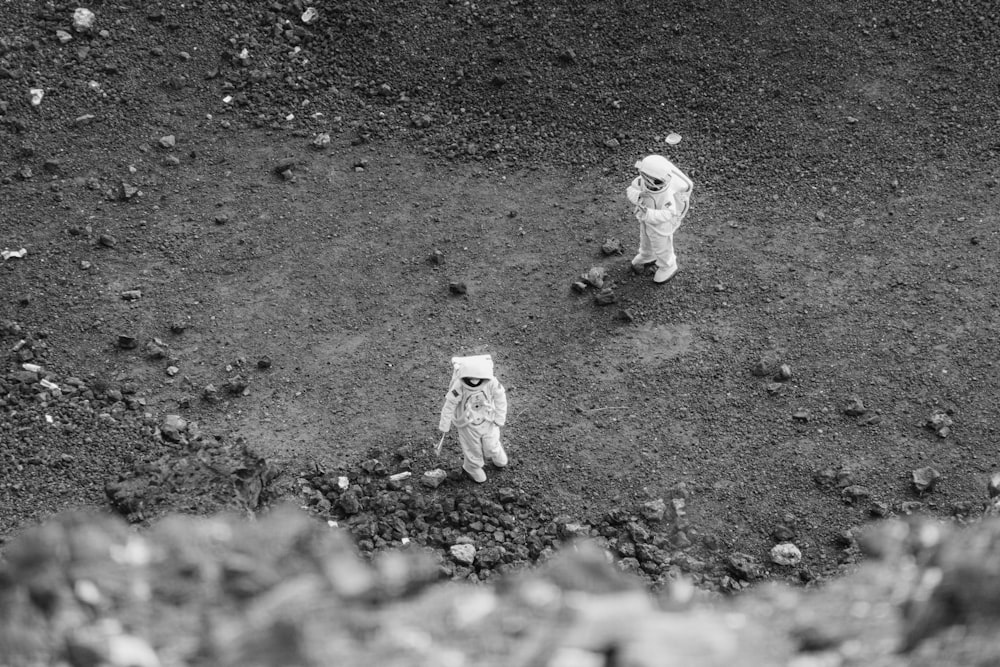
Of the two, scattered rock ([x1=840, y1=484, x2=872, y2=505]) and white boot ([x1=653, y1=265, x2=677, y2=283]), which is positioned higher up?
white boot ([x1=653, y1=265, x2=677, y2=283])

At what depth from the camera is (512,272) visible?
12930 millimetres

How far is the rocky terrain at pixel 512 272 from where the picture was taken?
10.4 metres

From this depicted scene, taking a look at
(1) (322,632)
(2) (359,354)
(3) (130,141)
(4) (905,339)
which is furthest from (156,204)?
(1) (322,632)

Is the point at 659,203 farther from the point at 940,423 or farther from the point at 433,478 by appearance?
the point at 433,478

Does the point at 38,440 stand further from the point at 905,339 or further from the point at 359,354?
the point at 905,339

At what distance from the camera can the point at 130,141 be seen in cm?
1426

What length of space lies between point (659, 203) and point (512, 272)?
1.98m

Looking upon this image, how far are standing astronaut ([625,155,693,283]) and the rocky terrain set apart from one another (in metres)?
0.51

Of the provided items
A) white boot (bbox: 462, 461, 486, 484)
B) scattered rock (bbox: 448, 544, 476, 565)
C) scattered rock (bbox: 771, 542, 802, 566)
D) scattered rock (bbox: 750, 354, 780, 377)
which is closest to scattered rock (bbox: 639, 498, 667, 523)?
scattered rock (bbox: 771, 542, 802, 566)

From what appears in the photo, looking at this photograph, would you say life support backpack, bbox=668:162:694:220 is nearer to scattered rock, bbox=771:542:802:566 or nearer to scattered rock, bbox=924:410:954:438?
scattered rock, bbox=924:410:954:438

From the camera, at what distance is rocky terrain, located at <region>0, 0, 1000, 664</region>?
10383 millimetres

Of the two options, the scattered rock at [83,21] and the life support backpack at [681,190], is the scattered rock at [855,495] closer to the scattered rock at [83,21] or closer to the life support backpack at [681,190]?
the life support backpack at [681,190]

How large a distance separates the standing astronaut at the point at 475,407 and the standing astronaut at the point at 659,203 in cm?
312

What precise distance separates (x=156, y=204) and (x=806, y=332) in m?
8.12
